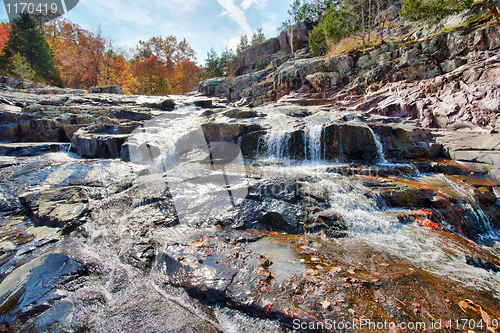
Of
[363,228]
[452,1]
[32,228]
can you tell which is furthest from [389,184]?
[452,1]

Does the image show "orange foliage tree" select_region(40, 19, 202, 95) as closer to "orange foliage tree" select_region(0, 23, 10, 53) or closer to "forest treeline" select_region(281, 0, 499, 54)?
"orange foliage tree" select_region(0, 23, 10, 53)

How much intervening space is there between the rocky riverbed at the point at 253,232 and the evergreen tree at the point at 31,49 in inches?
1065

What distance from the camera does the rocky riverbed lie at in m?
2.24

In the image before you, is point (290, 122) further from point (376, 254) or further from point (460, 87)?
point (460, 87)

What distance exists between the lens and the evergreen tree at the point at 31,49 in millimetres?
24312

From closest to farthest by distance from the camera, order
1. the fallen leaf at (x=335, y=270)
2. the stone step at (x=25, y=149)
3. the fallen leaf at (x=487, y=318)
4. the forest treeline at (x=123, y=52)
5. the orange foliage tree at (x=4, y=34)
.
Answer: the fallen leaf at (x=487, y=318)
the fallen leaf at (x=335, y=270)
the stone step at (x=25, y=149)
the forest treeline at (x=123, y=52)
the orange foliage tree at (x=4, y=34)

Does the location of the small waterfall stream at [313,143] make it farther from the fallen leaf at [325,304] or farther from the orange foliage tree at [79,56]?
the orange foliage tree at [79,56]

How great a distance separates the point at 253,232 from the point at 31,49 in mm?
37718

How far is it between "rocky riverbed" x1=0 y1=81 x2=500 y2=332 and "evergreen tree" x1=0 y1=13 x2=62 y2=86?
2706 cm

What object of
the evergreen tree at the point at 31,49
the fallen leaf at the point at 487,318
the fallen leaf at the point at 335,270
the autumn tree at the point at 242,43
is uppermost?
the autumn tree at the point at 242,43

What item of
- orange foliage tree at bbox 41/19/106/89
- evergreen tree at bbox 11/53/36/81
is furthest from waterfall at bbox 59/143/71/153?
orange foliage tree at bbox 41/19/106/89

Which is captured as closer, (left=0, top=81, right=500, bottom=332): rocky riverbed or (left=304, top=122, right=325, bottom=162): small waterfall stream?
(left=0, top=81, right=500, bottom=332): rocky riverbed

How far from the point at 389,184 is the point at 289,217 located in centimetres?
332

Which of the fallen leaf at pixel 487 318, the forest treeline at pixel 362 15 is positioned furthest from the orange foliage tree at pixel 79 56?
the fallen leaf at pixel 487 318
